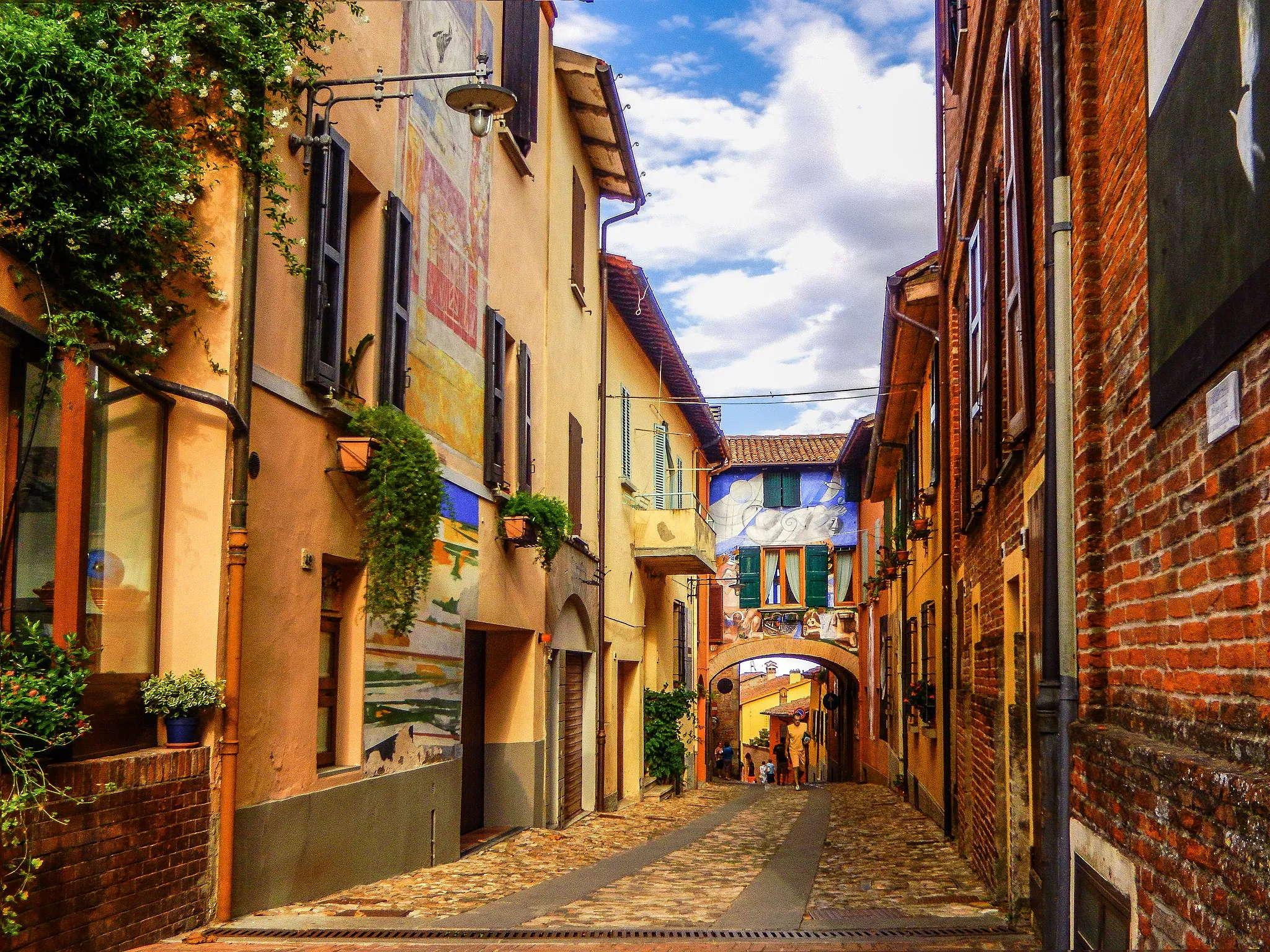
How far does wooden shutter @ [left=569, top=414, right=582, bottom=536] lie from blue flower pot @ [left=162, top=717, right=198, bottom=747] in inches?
367

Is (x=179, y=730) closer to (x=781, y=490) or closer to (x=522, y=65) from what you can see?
(x=522, y=65)

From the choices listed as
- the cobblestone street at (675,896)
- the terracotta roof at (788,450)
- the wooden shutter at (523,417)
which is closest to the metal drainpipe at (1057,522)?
the cobblestone street at (675,896)

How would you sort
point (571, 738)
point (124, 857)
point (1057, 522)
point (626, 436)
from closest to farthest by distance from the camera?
1. point (1057, 522)
2. point (124, 857)
3. point (571, 738)
4. point (626, 436)

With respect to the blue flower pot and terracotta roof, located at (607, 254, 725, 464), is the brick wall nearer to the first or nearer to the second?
the blue flower pot

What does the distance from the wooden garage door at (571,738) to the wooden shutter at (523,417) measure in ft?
9.56

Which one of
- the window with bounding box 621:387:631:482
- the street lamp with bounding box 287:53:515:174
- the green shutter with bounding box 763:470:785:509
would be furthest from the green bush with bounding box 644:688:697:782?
the street lamp with bounding box 287:53:515:174

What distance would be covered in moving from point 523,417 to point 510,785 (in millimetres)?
3884

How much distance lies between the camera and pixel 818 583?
103ft

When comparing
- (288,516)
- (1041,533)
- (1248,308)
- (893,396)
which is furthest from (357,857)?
(893,396)

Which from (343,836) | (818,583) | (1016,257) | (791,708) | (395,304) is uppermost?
(395,304)

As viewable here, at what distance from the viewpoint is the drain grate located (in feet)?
23.2

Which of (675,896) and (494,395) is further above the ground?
(494,395)

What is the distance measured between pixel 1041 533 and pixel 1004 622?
2.36 metres

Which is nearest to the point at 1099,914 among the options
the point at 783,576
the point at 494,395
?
the point at 494,395
